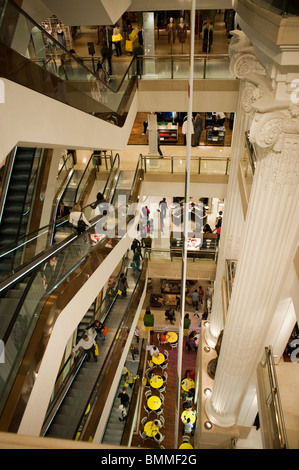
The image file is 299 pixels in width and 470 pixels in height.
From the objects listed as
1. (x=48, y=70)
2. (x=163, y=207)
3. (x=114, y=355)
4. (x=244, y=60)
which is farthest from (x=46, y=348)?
(x=163, y=207)

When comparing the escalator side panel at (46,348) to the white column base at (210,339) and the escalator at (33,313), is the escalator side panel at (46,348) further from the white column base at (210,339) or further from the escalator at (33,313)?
the white column base at (210,339)

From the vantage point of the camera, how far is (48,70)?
4.42 m

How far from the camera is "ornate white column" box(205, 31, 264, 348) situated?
182 inches

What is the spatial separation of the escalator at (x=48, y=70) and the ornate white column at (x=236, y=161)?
246 centimetres

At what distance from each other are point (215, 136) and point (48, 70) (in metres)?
9.45

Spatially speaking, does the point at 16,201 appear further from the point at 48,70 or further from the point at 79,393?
the point at 79,393

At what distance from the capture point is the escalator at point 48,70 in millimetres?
3541

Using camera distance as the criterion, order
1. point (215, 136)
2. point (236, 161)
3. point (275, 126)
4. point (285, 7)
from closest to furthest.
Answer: point (285, 7)
point (275, 126)
point (236, 161)
point (215, 136)

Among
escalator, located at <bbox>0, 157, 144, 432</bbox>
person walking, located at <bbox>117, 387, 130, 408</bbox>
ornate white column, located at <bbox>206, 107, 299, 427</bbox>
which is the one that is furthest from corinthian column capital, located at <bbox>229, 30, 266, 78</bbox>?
person walking, located at <bbox>117, 387, 130, 408</bbox>

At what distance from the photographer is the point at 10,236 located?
6.49 meters

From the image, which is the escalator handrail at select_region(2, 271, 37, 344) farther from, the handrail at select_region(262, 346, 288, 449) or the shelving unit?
the shelving unit

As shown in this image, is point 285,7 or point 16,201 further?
point 16,201
